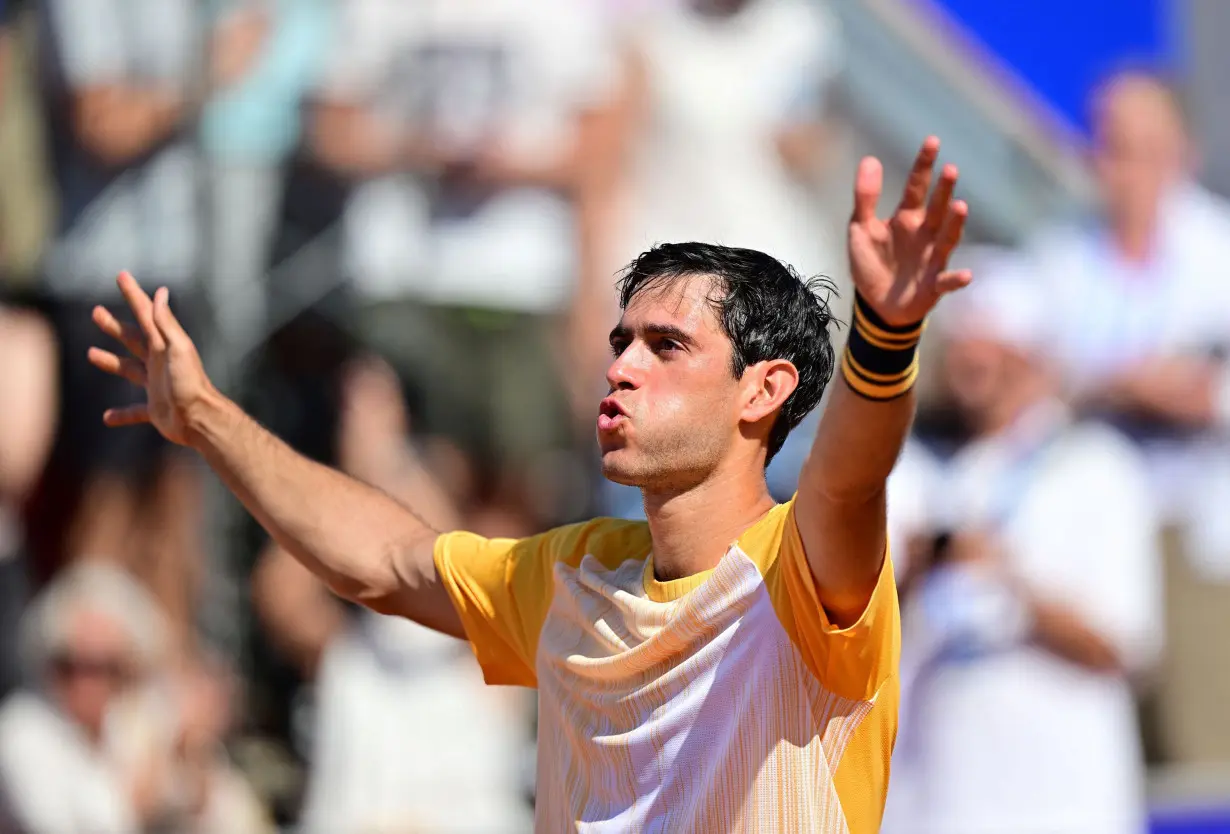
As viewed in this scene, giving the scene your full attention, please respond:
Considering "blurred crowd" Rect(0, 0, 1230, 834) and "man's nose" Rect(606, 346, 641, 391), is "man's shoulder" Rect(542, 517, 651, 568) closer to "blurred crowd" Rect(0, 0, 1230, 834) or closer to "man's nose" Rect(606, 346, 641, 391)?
"man's nose" Rect(606, 346, 641, 391)

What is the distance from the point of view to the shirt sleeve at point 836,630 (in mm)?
2422

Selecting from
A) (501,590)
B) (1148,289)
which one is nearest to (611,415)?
(501,590)

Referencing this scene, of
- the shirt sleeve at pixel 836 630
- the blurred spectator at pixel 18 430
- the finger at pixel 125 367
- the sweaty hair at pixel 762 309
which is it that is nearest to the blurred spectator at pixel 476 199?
the blurred spectator at pixel 18 430

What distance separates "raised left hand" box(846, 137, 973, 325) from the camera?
214 cm

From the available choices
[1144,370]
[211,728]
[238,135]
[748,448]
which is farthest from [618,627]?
[1144,370]

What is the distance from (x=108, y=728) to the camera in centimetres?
635

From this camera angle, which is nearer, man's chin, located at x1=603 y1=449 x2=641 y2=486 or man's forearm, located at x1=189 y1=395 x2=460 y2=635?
man's chin, located at x1=603 y1=449 x2=641 y2=486

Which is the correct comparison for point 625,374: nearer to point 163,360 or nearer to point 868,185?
point 868,185

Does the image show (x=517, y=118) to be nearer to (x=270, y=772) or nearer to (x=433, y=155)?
(x=433, y=155)

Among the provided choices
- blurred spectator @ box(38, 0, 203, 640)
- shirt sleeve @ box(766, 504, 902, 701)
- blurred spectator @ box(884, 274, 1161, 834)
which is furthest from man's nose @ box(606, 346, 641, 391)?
blurred spectator @ box(884, 274, 1161, 834)

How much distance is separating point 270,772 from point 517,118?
10.2 feet

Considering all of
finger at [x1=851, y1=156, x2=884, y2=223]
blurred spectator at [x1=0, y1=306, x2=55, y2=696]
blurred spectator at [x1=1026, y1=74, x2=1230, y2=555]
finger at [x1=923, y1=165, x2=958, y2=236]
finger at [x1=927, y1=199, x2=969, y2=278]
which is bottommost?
finger at [x1=927, y1=199, x2=969, y2=278]

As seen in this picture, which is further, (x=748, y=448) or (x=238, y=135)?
(x=238, y=135)

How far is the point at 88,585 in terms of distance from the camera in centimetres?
655
